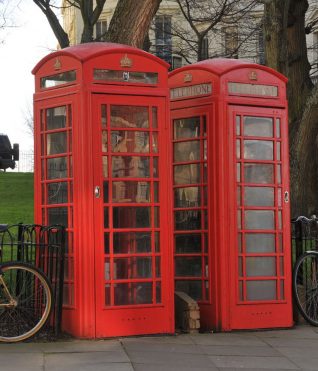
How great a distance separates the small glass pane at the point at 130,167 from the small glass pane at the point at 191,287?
1.43 meters

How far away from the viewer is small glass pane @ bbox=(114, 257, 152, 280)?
6762 mm

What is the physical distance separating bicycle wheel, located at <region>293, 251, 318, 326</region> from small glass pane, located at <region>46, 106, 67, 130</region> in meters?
3.01

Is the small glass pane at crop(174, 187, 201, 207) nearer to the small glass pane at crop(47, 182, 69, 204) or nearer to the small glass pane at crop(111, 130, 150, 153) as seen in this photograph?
the small glass pane at crop(111, 130, 150, 153)

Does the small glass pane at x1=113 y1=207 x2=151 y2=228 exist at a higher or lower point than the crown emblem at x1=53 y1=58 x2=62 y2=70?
lower

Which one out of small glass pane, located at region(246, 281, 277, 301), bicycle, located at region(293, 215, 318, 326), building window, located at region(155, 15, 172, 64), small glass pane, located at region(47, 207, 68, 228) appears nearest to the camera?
small glass pane, located at region(47, 207, 68, 228)

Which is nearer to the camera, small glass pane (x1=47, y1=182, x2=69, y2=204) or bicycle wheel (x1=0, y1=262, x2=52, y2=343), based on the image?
bicycle wheel (x1=0, y1=262, x2=52, y2=343)

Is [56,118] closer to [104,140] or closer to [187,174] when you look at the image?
[104,140]

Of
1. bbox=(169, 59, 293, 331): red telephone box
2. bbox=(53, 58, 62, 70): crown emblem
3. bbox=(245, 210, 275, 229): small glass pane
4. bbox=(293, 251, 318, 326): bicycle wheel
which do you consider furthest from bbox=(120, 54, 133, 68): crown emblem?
bbox=(293, 251, 318, 326): bicycle wheel

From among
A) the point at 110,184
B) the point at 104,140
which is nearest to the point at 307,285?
the point at 110,184

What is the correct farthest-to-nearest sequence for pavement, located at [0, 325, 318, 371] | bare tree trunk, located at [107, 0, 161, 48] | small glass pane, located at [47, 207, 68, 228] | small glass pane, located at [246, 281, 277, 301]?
bare tree trunk, located at [107, 0, 161, 48] < small glass pane, located at [246, 281, 277, 301] < small glass pane, located at [47, 207, 68, 228] < pavement, located at [0, 325, 318, 371]

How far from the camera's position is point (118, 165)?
6805 millimetres

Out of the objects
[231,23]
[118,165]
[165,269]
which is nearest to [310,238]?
[165,269]

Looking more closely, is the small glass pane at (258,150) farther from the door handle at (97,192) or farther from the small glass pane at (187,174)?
the door handle at (97,192)

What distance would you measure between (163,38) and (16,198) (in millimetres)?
8738
